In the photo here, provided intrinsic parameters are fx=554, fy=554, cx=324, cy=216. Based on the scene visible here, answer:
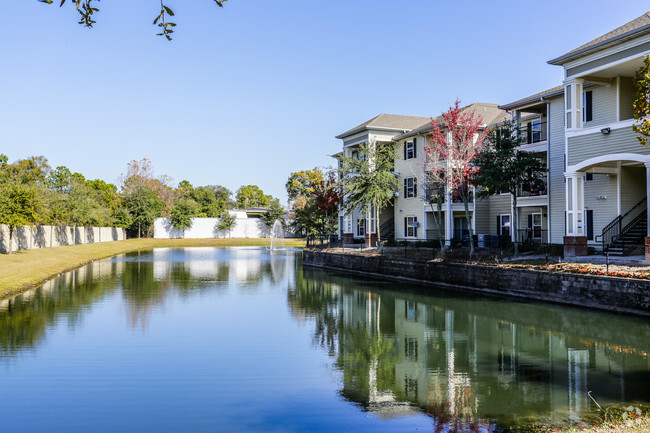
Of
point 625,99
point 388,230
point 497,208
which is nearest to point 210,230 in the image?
point 388,230

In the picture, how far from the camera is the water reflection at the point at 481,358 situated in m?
9.59

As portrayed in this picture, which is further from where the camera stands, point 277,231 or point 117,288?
point 277,231

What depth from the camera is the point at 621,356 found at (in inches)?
515

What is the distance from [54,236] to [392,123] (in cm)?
3428

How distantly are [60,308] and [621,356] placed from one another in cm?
1812

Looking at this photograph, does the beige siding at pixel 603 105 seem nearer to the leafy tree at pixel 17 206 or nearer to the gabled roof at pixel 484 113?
the gabled roof at pixel 484 113

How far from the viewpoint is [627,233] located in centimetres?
2405

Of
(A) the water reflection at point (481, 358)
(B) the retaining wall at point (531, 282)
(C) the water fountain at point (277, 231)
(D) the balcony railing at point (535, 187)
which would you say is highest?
(D) the balcony railing at point (535, 187)

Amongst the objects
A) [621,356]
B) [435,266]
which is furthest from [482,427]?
[435,266]

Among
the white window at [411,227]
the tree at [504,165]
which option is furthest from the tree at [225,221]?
the tree at [504,165]

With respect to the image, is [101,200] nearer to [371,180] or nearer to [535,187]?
[371,180]

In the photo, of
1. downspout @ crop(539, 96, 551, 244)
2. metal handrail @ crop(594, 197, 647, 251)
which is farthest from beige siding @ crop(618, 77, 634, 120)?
downspout @ crop(539, 96, 551, 244)

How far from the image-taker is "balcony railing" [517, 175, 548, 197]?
93.7ft

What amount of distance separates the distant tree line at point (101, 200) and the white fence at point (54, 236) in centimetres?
87
